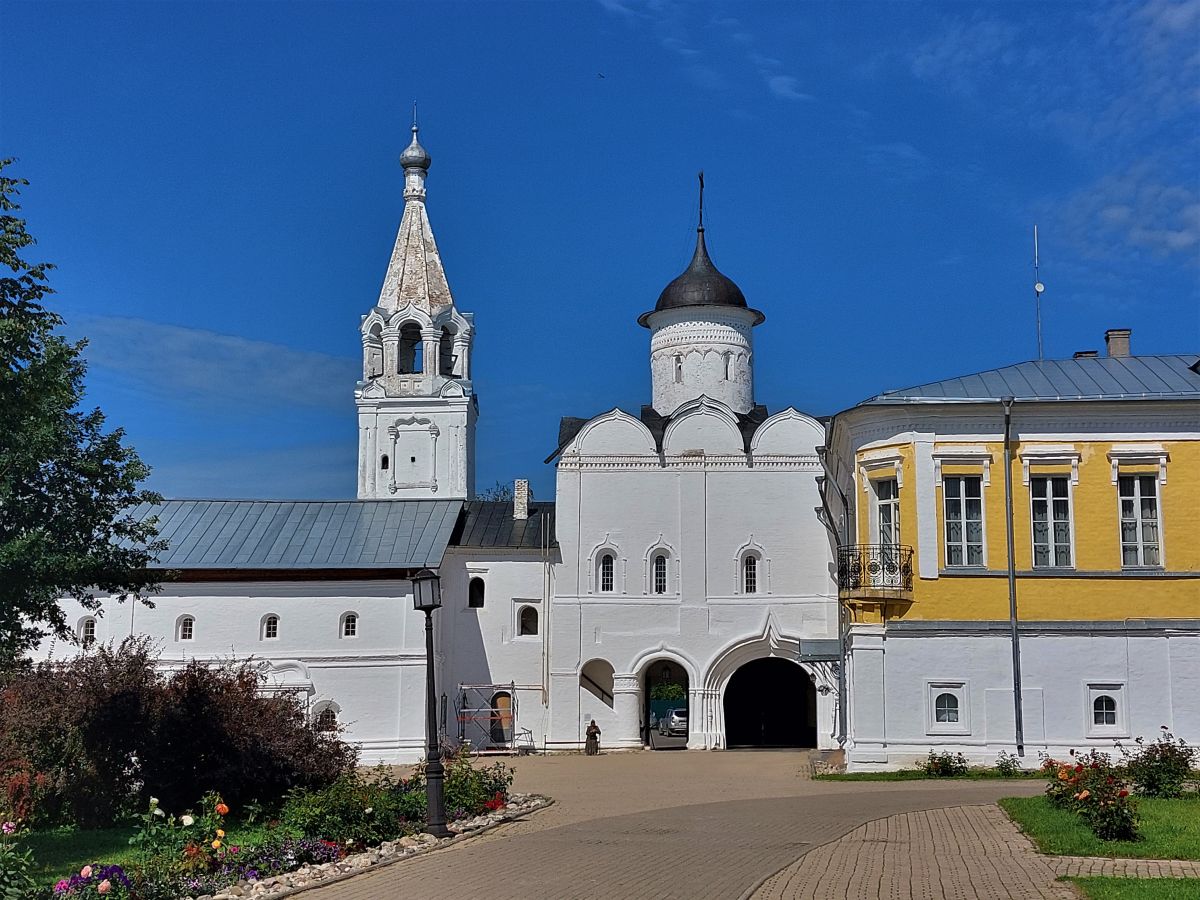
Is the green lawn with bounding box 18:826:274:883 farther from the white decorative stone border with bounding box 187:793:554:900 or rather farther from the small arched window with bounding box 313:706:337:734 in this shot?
the small arched window with bounding box 313:706:337:734

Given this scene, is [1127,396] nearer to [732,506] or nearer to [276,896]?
[732,506]

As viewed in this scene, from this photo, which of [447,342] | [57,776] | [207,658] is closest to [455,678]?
[207,658]

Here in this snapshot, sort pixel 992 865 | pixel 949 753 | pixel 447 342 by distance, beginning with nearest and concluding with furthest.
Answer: pixel 992 865 < pixel 949 753 < pixel 447 342

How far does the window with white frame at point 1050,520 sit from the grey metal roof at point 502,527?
52.3ft

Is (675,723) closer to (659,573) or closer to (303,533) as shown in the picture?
(659,573)

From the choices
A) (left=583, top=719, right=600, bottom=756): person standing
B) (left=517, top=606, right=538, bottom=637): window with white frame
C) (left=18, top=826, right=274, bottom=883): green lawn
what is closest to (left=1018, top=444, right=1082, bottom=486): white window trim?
(left=583, top=719, right=600, bottom=756): person standing

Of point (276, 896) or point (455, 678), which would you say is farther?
point (455, 678)

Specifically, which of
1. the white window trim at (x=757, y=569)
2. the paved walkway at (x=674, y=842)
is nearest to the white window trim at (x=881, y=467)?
the paved walkway at (x=674, y=842)

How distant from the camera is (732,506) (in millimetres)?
36531

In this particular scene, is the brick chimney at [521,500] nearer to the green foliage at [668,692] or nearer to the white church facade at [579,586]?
the white church facade at [579,586]

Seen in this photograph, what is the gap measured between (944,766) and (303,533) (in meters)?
20.5

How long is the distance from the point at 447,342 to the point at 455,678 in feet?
42.1

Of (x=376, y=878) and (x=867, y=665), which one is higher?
(x=867, y=665)

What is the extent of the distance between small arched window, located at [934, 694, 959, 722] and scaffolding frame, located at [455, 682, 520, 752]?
48.3 ft
